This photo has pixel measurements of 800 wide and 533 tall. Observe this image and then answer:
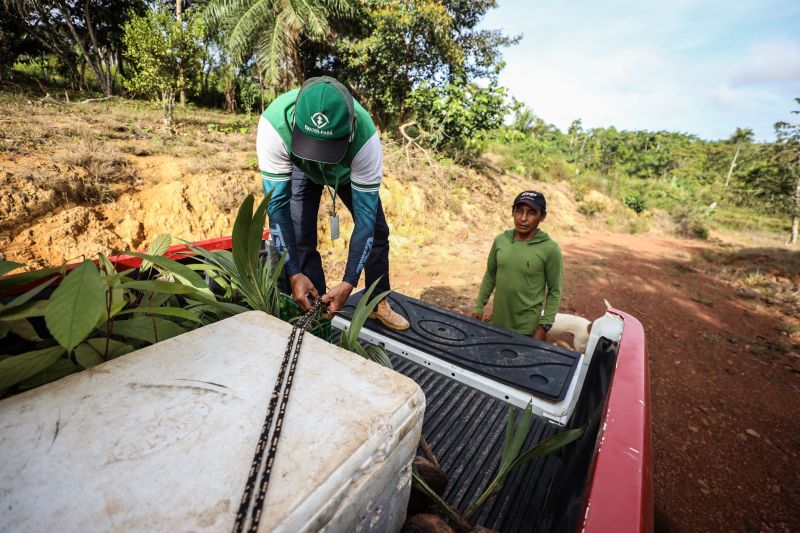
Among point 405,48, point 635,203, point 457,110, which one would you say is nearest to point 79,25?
point 405,48

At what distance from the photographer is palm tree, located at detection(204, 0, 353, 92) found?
33.5 feet

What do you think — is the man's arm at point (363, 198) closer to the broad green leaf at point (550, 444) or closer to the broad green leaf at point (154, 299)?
the broad green leaf at point (154, 299)

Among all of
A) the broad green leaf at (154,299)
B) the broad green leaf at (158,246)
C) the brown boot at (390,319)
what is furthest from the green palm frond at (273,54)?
the broad green leaf at (154,299)

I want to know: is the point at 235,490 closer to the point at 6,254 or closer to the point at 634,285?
the point at 6,254

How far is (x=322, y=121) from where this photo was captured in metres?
1.80

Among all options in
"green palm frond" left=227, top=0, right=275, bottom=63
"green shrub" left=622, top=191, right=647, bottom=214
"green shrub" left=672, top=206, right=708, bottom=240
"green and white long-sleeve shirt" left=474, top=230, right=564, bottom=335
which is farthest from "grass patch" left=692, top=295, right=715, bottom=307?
"green palm frond" left=227, top=0, right=275, bottom=63

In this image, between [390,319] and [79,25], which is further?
[79,25]

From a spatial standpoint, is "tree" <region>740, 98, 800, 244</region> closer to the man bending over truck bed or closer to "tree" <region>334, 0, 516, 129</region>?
"tree" <region>334, 0, 516, 129</region>

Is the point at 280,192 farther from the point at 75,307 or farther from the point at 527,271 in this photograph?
the point at 527,271

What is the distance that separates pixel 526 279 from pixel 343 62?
41.1 ft

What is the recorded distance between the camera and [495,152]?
16297mm

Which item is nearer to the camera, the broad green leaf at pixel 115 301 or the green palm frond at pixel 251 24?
the broad green leaf at pixel 115 301

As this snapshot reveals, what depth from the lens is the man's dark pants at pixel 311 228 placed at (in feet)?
8.27

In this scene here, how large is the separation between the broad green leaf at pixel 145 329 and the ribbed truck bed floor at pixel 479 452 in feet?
4.07
